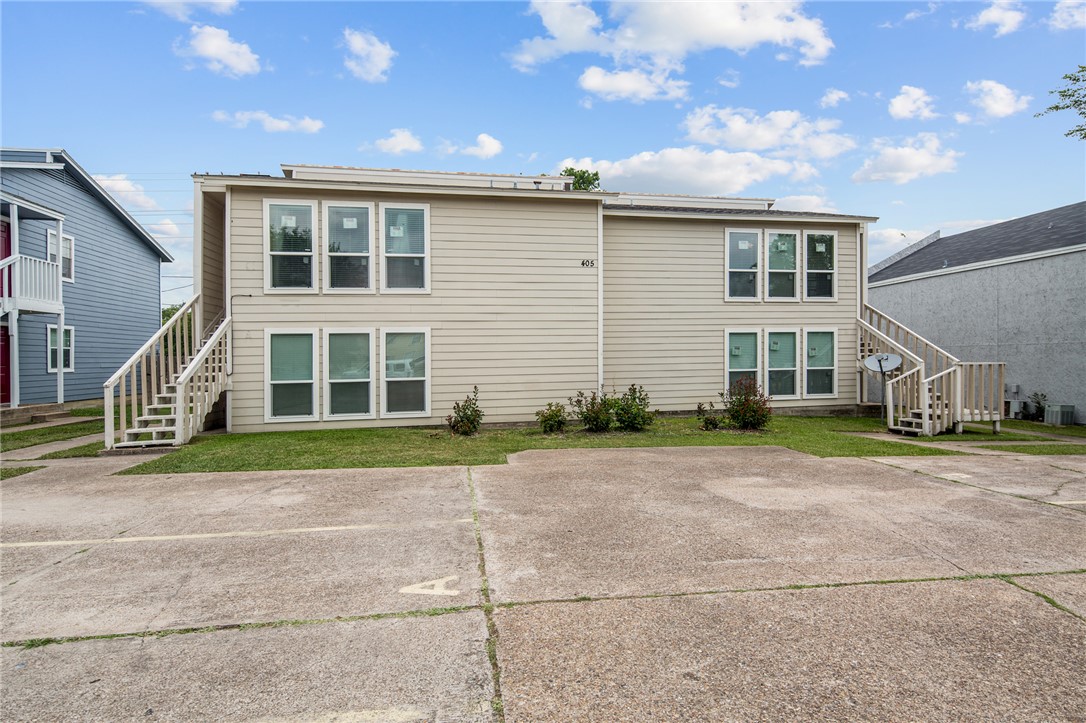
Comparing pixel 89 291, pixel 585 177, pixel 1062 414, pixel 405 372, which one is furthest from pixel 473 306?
pixel 585 177

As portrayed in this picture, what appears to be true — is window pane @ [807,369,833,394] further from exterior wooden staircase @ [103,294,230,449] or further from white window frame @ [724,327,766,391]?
exterior wooden staircase @ [103,294,230,449]

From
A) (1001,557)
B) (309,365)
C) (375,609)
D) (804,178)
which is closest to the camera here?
(375,609)

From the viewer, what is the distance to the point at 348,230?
34.8 ft

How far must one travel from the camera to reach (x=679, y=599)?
3.08m

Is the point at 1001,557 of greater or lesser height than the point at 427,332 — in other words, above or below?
below

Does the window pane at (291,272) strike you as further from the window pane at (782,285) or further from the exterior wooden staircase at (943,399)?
the exterior wooden staircase at (943,399)

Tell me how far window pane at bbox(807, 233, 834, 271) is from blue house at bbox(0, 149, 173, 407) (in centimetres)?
1866

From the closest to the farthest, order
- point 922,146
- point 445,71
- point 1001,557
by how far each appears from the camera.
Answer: point 1001,557, point 445,71, point 922,146

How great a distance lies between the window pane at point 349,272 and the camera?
416 inches

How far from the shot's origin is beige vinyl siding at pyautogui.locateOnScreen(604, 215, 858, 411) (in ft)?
40.4

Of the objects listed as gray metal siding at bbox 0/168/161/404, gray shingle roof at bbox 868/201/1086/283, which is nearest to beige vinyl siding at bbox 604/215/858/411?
gray shingle roof at bbox 868/201/1086/283

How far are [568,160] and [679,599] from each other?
1181 inches

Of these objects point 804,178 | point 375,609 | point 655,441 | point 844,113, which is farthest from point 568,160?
point 375,609

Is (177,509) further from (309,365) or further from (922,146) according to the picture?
(922,146)
